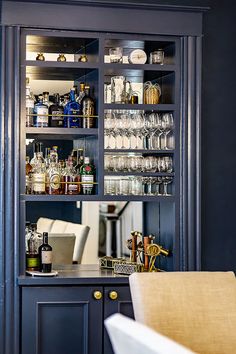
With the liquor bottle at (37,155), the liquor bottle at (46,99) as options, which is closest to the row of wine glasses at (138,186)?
the liquor bottle at (37,155)

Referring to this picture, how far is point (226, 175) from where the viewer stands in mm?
4215

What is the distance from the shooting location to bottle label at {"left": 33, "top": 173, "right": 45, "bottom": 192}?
12.6 feet

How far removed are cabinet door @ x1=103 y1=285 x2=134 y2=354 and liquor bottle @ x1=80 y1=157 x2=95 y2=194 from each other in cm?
54

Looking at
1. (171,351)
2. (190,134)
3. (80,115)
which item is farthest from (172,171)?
(171,351)

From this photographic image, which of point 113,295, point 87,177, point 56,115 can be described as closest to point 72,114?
point 56,115

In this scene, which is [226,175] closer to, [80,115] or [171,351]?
[80,115]

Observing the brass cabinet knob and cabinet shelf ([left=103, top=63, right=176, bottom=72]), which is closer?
the brass cabinet knob

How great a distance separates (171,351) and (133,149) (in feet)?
8.37

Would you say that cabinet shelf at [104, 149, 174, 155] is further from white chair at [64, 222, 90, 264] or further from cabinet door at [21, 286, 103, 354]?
cabinet door at [21, 286, 103, 354]

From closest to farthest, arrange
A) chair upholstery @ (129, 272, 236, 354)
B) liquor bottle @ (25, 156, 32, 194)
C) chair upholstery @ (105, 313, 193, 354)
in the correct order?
chair upholstery @ (105, 313, 193, 354), chair upholstery @ (129, 272, 236, 354), liquor bottle @ (25, 156, 32, 194)

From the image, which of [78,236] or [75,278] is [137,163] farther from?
[75,278]

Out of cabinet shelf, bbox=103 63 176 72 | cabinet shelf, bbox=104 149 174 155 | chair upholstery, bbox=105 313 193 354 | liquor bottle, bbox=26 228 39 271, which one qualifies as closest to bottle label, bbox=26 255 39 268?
liquor bottle, bbox=26 228 39 271

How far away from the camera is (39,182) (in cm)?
384

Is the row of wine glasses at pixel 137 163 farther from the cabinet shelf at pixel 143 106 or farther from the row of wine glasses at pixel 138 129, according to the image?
the cabinet shelf at pixel 143 106
